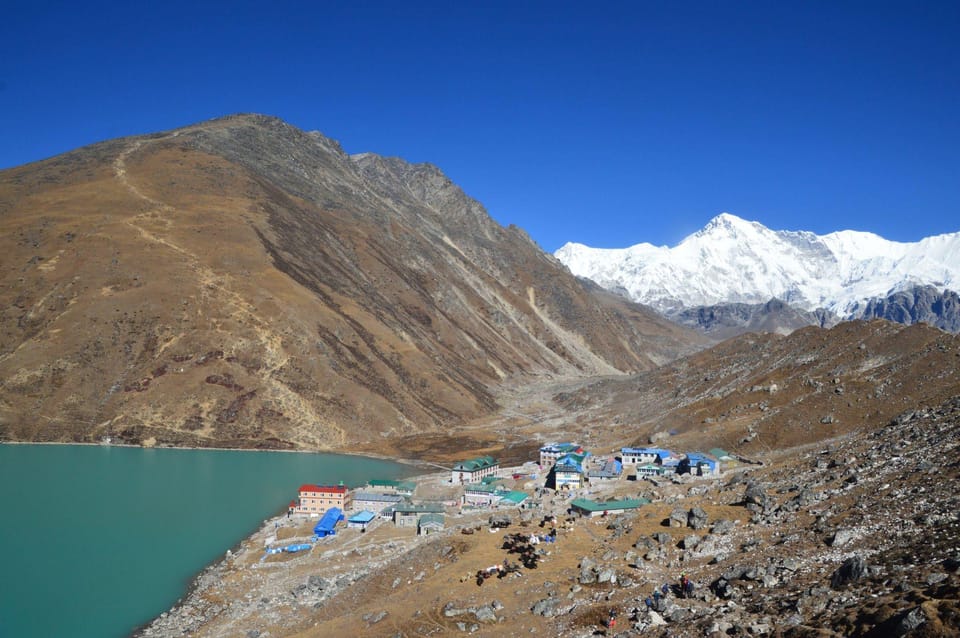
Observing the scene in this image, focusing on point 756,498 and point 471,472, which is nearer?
point 756,498

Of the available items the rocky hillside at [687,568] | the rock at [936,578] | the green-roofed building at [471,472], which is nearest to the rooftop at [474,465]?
the green-roofed building at [471,472]

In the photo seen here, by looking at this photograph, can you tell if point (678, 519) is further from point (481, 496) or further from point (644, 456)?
point (644, 456)

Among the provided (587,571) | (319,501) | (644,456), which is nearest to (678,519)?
(587,571)

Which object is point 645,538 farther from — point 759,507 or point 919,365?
point 919,365

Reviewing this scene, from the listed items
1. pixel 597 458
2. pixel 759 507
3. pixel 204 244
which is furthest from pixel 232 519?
pixel 204 244

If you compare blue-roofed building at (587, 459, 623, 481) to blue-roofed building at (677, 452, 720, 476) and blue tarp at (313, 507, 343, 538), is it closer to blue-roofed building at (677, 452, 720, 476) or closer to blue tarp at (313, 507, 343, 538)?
blue-roofed building at (677, 452, 720, 476)

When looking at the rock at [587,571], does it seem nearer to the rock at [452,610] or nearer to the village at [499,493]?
the rock at [452,610]
